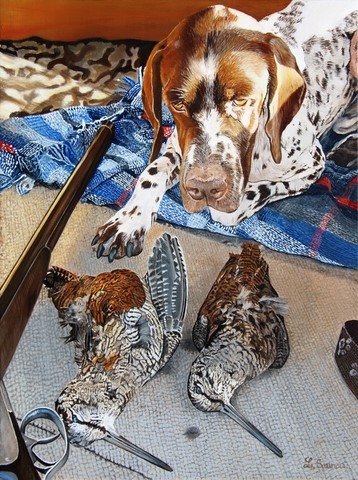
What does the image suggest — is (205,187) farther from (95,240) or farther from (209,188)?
(95,240)

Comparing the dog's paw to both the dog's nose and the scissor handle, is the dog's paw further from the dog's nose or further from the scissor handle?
the scissor handle

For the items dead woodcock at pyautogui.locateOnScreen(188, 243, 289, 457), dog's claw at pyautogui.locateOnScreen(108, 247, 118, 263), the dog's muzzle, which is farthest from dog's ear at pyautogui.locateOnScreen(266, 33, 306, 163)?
dog's claw at pyautogui.locateOnScreen(108, 247, 118, 263)

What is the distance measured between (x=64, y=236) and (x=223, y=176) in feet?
0.91

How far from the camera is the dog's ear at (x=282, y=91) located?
3.72 feet

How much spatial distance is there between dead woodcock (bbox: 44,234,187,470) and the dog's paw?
0.10ft

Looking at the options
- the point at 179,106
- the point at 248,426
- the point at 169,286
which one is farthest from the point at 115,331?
the point at 179,106

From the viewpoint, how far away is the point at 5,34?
1.14 meters

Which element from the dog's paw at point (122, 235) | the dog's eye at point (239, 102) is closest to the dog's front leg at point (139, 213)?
the dog's paw at point (122, 235)

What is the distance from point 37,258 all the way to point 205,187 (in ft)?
0.98

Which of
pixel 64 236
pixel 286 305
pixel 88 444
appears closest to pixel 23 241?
pixel 64 236

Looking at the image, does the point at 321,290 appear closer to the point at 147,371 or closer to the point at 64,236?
the point at 147,371

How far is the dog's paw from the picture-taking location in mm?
1153

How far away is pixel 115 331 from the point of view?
3.60 feet

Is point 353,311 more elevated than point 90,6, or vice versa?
point 90,6
